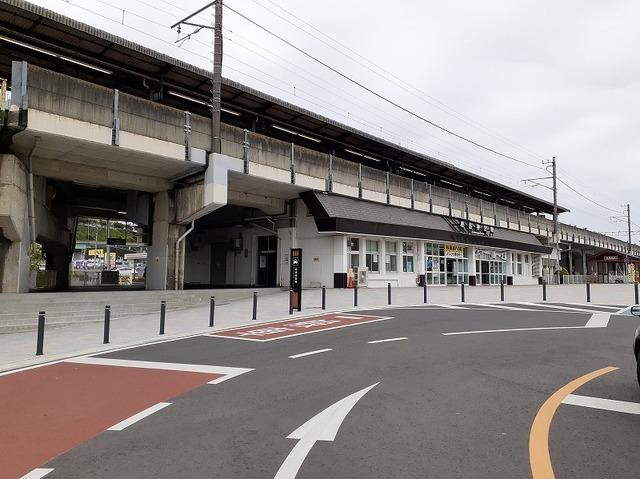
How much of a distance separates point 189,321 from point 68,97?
30.2 feet

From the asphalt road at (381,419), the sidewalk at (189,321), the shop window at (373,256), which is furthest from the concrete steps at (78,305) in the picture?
the shop window at (373,256)

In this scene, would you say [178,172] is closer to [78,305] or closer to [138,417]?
[78,305]

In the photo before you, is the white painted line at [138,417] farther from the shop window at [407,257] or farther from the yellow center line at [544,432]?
the shop window at [407,257]

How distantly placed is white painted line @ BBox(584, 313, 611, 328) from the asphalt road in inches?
141

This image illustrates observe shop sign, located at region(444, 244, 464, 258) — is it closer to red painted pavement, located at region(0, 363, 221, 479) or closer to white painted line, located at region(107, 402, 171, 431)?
red painted pavement, located at region(0, 363, 221, 479)

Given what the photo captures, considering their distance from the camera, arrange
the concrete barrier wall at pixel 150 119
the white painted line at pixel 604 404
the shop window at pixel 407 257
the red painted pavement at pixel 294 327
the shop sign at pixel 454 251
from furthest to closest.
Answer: the shop sign at pixel 454 251 → the shop window at pixel 407 257 → the concrete barrier wall at pixel 150 119 → the red painted pavement at pixel 294 327 → the white painted line at pixel 604 404

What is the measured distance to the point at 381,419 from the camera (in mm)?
5195

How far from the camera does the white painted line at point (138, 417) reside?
17.0ft

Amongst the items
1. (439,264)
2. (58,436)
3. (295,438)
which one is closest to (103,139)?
(58,436)

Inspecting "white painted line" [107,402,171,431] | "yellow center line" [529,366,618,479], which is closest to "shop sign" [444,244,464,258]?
"yellow center line" [529,366,618,479]

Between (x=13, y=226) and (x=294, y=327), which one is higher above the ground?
(x=13, y=226)

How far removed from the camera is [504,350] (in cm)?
942

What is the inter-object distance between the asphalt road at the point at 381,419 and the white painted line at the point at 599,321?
11.7 feet

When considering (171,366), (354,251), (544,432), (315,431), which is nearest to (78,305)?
(171,366)
